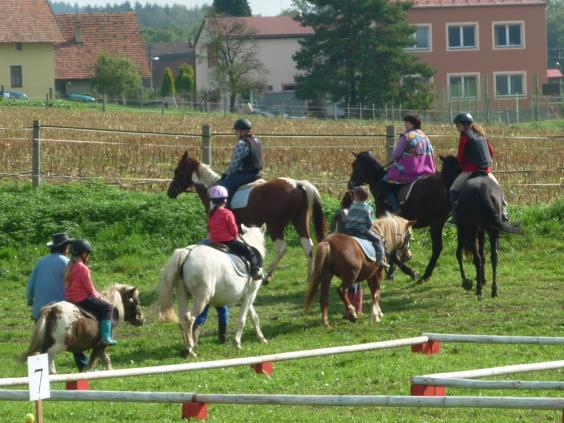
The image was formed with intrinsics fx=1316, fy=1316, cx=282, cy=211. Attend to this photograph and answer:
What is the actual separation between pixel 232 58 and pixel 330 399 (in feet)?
248

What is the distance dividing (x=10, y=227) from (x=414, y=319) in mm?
8736

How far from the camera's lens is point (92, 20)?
100438 millimetres

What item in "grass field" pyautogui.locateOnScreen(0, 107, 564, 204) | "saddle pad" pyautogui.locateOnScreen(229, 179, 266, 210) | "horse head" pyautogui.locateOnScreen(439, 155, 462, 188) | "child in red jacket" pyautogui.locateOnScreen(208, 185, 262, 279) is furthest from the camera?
"grass field" pyautogui.locateOnScreen(0, 107, 564, 204)

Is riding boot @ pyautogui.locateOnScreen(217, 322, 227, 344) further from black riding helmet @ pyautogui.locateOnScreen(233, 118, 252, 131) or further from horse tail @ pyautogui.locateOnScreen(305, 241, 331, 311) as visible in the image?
black riding helmet @ pyautogui.locateOnScreen(233, 118, 252, 131)

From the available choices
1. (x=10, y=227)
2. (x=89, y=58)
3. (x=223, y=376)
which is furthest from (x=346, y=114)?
(x=223, y=376)

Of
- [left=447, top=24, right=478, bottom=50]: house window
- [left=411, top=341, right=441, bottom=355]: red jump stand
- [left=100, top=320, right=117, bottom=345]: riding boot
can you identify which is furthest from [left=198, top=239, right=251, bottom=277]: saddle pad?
[left=447, top=24, right=478, bottom=50]: house window

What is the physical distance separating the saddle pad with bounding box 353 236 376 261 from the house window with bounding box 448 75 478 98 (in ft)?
174

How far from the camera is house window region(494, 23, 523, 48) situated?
8462 centimetres

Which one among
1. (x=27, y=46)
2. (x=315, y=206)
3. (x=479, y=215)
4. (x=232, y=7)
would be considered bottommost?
(x=479, y=215)

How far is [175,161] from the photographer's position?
30.9 meters

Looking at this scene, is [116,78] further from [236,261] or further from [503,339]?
[503,339]

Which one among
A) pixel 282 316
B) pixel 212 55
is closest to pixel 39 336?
pixel 282 316

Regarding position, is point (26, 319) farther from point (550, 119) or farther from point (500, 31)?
point (500, 31)

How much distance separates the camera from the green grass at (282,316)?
11.7 m
